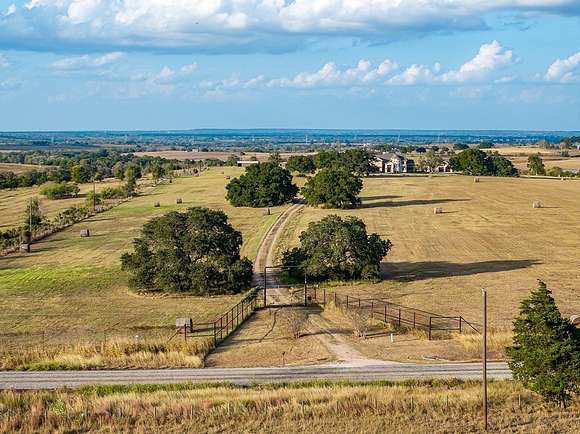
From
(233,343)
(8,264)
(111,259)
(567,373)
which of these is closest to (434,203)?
(111,259)

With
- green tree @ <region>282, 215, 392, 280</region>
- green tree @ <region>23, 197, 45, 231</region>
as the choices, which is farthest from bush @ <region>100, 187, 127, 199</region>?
green tree @ <region>282, 215, 392, 280</region>

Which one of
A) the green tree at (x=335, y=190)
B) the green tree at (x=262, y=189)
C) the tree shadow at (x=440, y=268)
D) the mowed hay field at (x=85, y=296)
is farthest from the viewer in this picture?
the green tree at (x=262, y=189)

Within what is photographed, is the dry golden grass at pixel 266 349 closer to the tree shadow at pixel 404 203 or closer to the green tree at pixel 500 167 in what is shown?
the tree shadow at pixel 404 203

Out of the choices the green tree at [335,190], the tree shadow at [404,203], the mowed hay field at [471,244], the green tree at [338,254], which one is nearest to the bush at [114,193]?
the green tree at [335,190]

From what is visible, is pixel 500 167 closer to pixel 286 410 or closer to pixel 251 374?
pixel 251 374

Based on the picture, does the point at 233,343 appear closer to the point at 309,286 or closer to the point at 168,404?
the point at 168,404

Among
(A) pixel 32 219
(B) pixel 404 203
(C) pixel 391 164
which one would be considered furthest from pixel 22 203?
(C) pixel 391 164
